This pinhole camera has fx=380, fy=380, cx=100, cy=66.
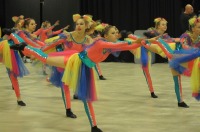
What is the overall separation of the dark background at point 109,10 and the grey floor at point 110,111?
4.26 metres

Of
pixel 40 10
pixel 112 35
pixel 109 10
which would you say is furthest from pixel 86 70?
pixel 40 10

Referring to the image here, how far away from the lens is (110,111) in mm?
4535

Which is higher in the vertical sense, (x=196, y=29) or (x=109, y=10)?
(x=196, y=29)

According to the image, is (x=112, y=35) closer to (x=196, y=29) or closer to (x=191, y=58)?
(x=191, y=58)

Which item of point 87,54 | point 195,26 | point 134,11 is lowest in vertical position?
point 134,11

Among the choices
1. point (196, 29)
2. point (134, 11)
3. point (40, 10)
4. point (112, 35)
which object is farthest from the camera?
point (40, 10)

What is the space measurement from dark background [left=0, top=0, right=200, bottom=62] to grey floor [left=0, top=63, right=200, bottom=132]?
4258 mm

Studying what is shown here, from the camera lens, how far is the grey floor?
3787 mm

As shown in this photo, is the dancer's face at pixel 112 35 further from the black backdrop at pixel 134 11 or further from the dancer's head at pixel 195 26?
the black backdrop at pixel 134 11

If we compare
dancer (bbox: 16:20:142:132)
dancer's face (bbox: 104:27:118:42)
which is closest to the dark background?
dancer's face (bbox: 104:27:118:42)

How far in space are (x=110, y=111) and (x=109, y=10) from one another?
723 centimetres

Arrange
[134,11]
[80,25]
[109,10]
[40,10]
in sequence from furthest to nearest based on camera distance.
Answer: [40,10], [109,10], [134,11], [80,25]

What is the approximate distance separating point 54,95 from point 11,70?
109 centimetres

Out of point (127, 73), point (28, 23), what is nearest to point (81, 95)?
point (28, 23)
